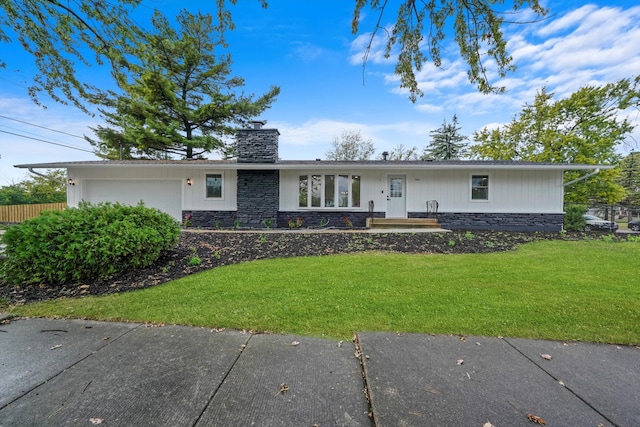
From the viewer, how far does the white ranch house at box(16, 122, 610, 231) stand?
36.4 ft

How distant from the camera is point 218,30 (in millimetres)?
3568

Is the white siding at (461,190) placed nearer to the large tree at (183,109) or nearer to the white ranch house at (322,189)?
the white ranch house at (322,189)

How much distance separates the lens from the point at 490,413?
1659 mm

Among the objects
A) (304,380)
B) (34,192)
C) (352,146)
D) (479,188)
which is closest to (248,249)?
(304,380)

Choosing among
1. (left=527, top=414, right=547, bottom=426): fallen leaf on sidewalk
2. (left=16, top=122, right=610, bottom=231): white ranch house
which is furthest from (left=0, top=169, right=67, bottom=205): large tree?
(left=527, top=414, right=547, bottom=426): fallen leaf on sidewalk

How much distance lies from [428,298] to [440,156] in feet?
85.2

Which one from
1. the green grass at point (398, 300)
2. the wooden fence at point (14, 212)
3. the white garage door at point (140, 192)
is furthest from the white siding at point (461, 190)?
the wooden fence at point (14, 212)

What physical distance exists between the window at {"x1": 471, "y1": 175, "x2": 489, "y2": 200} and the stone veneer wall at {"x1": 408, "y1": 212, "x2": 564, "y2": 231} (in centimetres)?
74

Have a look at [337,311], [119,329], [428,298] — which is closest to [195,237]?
[119,329]

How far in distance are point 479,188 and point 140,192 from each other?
1440 cm

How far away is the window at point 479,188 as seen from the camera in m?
11.3

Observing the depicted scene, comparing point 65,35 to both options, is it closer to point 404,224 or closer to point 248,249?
point 248,249

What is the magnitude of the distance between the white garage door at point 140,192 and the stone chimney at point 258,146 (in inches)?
128

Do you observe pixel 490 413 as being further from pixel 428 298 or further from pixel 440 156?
pixel 440 156
